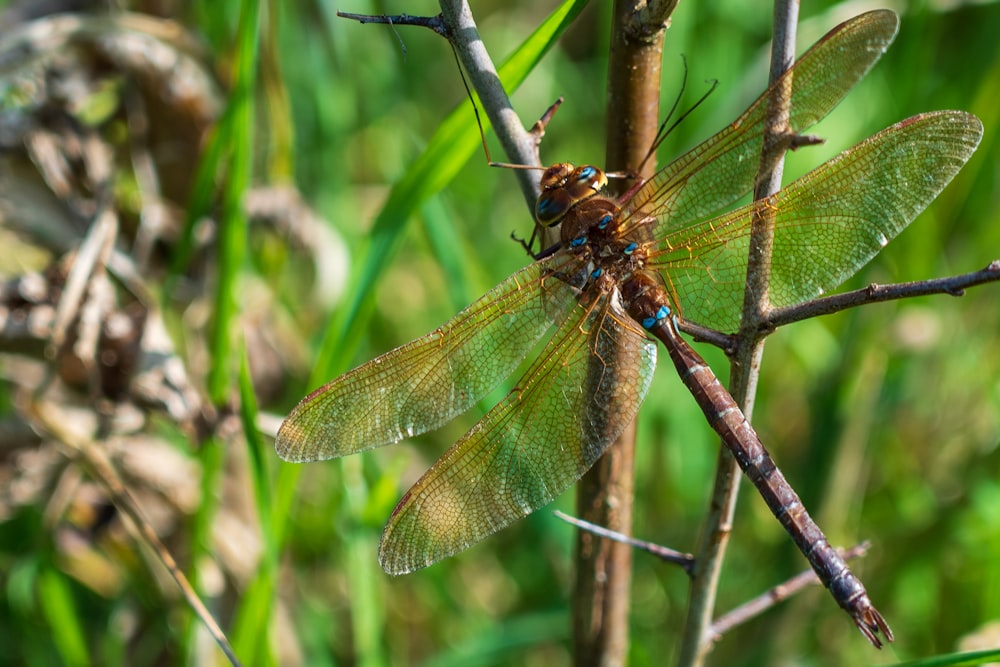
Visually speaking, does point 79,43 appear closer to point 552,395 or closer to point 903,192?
point 552,395

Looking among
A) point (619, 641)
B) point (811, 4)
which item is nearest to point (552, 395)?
point (619, 641)

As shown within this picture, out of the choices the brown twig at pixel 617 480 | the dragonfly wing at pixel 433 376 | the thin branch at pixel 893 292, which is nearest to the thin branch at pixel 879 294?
the thin branch at pixel 893 292

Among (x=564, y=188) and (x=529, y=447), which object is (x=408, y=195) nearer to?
(x=564, y=188)

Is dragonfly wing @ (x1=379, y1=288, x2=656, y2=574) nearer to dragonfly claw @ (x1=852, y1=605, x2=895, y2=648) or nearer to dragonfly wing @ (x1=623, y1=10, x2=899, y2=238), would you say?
dragonfly wing @ (x1=623, y1=10, x2=899, y2=238)

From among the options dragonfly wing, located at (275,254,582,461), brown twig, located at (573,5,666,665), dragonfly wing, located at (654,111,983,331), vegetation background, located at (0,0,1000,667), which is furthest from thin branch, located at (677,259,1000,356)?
vegetation background, located at (0,0,1000,667)

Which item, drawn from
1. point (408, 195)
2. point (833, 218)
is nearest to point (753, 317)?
point (833, 218)

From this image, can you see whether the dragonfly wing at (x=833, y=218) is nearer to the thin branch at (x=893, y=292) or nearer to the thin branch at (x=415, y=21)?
the thin branch at (x=893, y=292)
